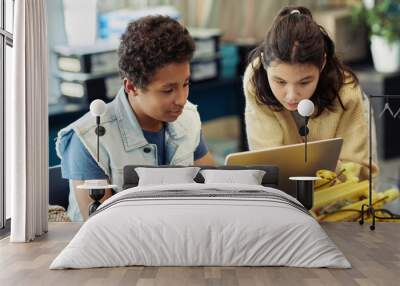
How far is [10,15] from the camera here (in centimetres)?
629

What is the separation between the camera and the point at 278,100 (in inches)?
261

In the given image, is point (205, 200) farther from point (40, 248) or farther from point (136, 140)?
point (136, 140)

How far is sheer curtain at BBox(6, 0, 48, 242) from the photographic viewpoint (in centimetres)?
576

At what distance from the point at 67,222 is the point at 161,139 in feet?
3.43

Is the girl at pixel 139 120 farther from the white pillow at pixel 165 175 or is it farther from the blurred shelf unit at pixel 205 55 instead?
the white pillow at pixel 165 175

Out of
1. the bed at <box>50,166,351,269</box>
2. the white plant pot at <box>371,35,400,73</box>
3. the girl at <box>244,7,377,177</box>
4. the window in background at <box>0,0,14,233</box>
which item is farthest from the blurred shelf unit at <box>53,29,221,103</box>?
the bed at <box>50,166,351,269</box>

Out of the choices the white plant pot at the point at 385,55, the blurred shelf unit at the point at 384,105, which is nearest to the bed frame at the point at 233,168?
the blurred shelf unit at the point at 384,105

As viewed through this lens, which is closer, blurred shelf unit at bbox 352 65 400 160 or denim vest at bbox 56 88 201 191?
denim vest at bbox 56 88 201 191

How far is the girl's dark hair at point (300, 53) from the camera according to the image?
653 centimetres

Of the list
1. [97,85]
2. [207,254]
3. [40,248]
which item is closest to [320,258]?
[207,254]

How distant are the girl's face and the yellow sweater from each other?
11cm

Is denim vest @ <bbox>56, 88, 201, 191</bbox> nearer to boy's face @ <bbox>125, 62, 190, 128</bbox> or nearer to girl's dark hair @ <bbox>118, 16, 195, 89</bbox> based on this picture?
boy's face @ <bbox>125, 62, 190, 128</bbox>

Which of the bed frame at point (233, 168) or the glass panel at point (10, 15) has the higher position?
the glass panel at point (10, 15)

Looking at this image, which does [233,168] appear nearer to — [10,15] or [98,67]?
[98,67]
